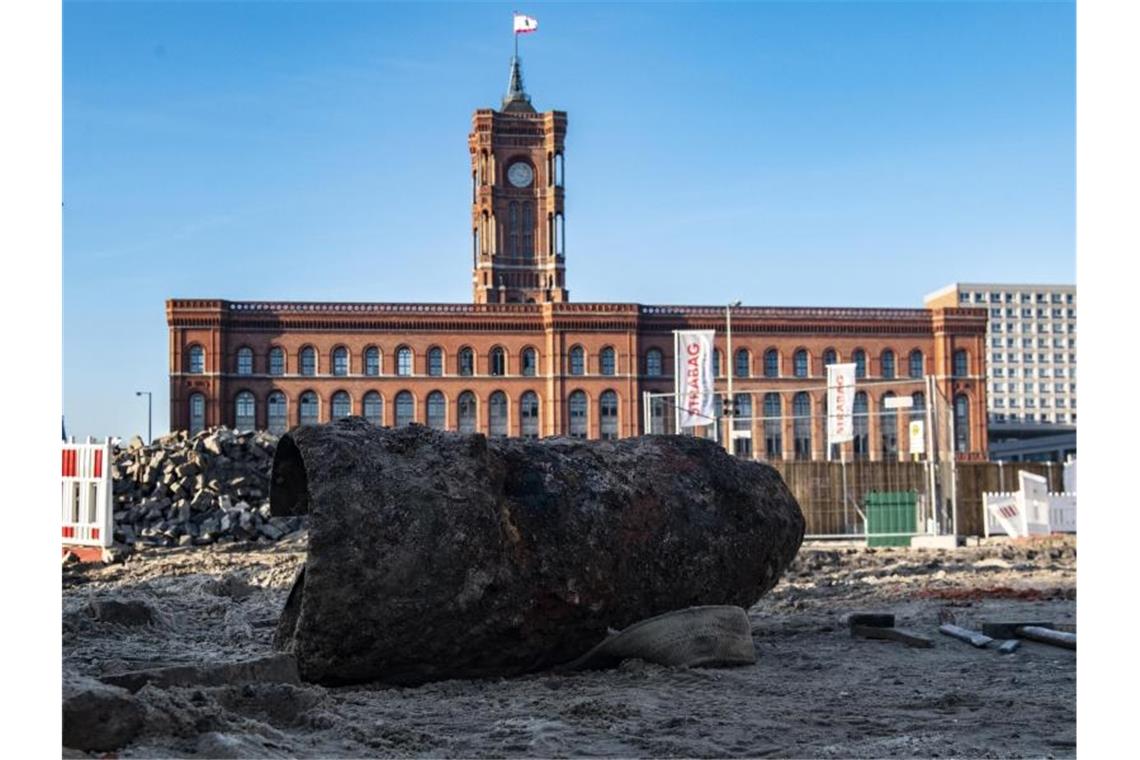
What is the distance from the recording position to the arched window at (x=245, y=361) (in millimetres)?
65688

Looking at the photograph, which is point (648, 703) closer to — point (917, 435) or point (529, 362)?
point (917, 435)

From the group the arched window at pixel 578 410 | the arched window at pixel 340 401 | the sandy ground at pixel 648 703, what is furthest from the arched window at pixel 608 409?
the sandy ground at pixel 648 703

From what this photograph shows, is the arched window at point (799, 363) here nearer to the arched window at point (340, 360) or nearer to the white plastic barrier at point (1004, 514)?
the arched window at point (340, 360)

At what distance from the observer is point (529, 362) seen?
2682 inches

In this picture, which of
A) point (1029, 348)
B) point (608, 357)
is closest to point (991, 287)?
point (1029, 348)

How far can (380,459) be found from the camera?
5.63 metres

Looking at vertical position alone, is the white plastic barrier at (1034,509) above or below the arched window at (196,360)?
below

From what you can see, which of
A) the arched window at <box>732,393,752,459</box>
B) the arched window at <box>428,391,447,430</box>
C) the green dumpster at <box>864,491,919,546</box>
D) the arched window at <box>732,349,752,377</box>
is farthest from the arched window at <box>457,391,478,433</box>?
the green dumpster at <box>864,491,919,546</box>

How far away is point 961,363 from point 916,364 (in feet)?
8.41

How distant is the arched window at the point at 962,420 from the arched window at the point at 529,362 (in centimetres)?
2434
